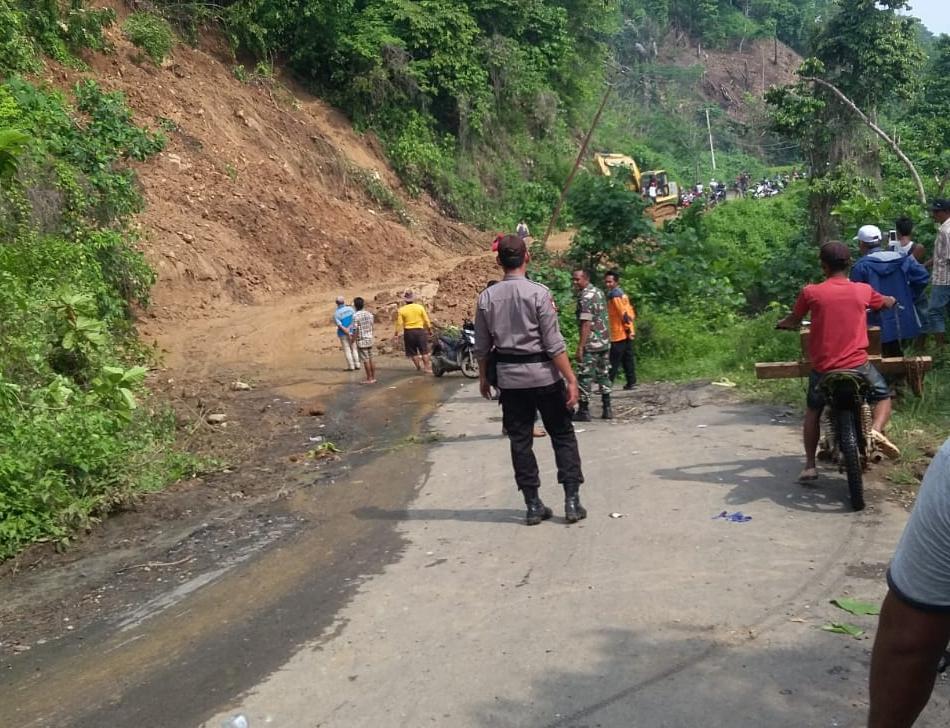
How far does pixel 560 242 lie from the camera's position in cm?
3709

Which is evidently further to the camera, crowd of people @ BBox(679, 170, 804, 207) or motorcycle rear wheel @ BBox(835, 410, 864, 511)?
crowd of people @ BBox(679, 170, 804, 207)

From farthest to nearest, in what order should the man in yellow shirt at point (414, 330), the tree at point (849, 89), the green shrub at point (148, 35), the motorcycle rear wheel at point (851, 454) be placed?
the green shrub at point (148, 35) → the tree at point (849, 89) → the man in yellow shirt at point (414, 330) → the motorcycle rear wheel at point (851, 454)

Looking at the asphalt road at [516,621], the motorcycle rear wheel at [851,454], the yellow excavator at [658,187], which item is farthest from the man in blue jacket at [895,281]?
the yellow excavator at [658,187]

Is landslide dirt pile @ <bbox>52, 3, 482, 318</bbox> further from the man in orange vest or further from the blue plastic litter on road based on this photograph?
the blue plastic litter on road

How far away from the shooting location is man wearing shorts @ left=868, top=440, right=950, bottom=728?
237 centimetres

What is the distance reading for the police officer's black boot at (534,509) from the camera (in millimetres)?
6855

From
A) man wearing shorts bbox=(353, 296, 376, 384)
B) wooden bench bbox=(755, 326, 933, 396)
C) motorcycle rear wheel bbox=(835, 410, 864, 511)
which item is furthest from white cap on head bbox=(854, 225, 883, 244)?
man wearing shorts bbox=(353, 296, 376, 384)

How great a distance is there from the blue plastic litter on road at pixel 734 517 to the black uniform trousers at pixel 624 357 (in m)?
7.08

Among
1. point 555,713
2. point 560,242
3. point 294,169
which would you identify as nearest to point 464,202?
point 560,242

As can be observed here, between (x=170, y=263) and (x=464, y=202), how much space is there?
15.4 m

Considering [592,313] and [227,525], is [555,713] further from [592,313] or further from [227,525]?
[592,313]

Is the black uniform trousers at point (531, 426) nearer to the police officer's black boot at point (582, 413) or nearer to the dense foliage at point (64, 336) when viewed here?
the dense foliage at point (64, 336)

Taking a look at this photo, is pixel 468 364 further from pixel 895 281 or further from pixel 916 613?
pixel 916 613

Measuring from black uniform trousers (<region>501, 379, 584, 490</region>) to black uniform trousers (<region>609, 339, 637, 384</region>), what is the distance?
22.6ft
